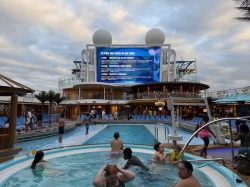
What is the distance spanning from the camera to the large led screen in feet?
121

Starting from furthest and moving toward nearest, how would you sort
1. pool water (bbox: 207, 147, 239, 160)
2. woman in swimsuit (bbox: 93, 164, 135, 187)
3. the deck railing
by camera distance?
1. the deck railing
2. pool water (bbox: 207, 147, 239, 160)
3. woman in swimsuit (bbox: 93, 164, 135, 187)

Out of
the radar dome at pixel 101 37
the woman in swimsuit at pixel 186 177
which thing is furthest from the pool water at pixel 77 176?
the radar dome at pixel 101 37

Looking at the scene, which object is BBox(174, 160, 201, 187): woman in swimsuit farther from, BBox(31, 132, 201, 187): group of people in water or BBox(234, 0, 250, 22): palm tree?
BBox(234, 0, 250, 22): palm tree

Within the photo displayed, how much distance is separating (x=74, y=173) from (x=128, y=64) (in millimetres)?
32666

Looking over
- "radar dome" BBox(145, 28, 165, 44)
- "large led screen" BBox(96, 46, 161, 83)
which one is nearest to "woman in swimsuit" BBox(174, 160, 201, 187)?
"large led screen" BBox(96, 46, 161, 83)

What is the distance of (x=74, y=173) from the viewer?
18.8 ft

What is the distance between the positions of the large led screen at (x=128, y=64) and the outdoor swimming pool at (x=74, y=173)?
3017 cm

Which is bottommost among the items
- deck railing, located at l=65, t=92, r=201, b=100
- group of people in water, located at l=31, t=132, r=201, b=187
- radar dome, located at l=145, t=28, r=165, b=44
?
group of people in water, located at l=31, t=132, r=201, b=187

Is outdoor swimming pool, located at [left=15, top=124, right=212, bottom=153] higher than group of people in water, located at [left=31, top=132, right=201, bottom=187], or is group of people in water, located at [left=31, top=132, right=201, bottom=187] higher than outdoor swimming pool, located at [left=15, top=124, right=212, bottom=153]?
group of people in water, located at [left=31, top=132, right=201, bottom=187]

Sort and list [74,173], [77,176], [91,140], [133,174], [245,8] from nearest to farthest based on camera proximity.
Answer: [133,174] → [77,176] → [74,173] → [245,8] → [91,140]

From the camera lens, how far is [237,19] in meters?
9.44

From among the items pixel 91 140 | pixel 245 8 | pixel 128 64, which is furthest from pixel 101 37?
pixel 245 8

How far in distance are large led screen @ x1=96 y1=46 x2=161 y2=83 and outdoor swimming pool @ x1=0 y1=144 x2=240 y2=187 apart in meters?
30.2

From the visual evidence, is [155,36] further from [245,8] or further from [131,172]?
[131,172]
